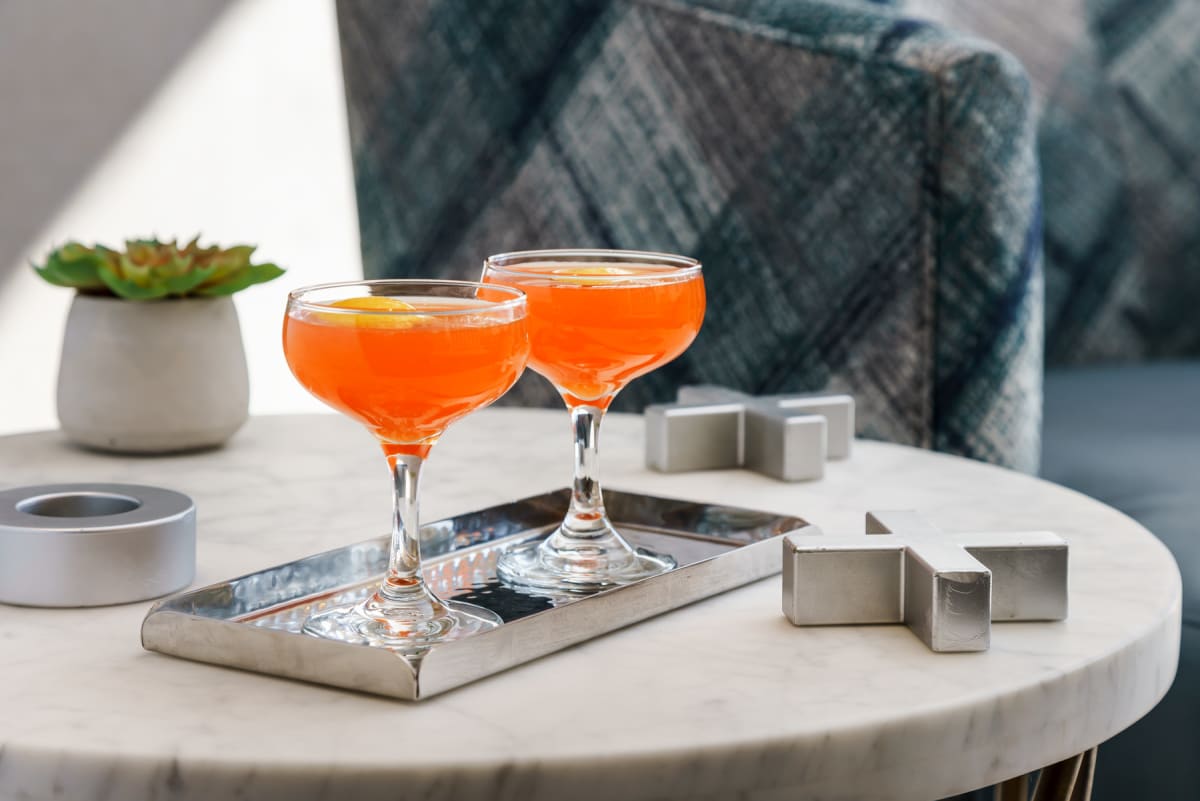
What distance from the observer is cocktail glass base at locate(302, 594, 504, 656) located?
0.72m

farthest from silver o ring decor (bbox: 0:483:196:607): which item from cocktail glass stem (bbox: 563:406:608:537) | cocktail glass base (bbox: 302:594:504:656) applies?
cocktail glass stem (bbox: 563:406:608:537)

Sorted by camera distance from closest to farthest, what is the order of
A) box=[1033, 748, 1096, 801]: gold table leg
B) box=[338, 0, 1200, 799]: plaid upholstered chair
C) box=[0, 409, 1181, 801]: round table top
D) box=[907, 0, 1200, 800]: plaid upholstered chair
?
1. box=[0, 409, 1181, 801]: round table top
2. box=[1033, 748, 1096, 801]: gold table leg
3. box=[338, 0, 1200, 799]: plaid upholstered chair
4. box=[907, 0, 1200, 800]: plaid upholstered chair

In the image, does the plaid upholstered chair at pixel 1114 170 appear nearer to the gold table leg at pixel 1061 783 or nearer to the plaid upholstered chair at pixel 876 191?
the plaid upholstered chair at pixel 876 191

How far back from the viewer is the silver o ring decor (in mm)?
805

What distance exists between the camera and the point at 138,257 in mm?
1218

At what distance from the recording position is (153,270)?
3.96ft

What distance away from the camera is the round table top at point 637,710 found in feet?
1.98

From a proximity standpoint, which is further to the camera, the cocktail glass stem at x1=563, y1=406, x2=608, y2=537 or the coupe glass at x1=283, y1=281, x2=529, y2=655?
the cocktail glass stem at x1=563, y1=406, x2=608, y2=537

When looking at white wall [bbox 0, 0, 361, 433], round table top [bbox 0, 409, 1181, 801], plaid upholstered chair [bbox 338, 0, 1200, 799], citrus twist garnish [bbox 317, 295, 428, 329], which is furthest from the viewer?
white wall [bbox 0, 0, 361, 433]

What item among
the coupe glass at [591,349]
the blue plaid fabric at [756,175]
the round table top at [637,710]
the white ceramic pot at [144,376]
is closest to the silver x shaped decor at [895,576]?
the round table top at [637,710]

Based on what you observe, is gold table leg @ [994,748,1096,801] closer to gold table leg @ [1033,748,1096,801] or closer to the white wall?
gold table leg @ [1033,748,1096,801]

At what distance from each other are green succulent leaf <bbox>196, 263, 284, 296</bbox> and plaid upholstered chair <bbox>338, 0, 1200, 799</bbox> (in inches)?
33.0

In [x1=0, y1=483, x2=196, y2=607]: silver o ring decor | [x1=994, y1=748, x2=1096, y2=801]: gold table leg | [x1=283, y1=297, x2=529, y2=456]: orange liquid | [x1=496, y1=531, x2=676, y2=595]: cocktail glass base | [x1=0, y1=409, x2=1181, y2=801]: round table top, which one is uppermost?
[x1=283, y1=297, x2=529, y2=456]: orange liquid

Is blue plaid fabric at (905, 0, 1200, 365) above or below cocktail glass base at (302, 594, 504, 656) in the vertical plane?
above
